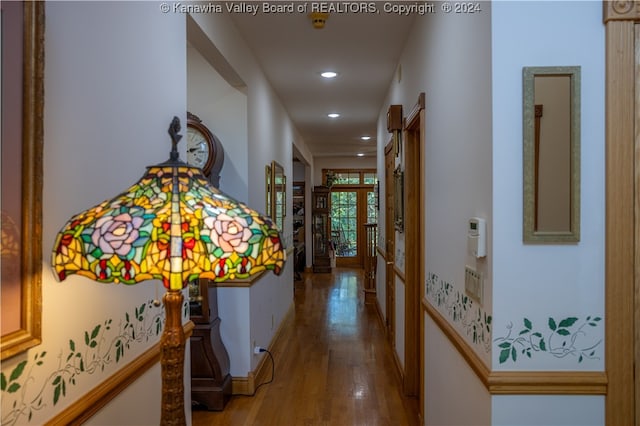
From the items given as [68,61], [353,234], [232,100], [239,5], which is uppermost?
[239,5]

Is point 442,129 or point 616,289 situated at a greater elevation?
point 442,129

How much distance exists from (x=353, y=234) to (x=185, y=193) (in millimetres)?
10206

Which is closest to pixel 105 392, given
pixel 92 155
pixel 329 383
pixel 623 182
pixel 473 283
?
pixel 92 155

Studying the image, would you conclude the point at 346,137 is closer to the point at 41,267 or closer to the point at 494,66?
the point at 494,66

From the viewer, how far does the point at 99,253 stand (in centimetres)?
88

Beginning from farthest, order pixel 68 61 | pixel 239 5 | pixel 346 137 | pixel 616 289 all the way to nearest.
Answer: pixel 346 137
pixel 239 5
pixel 616 289
pixel 68 61

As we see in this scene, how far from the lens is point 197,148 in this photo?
310 cm

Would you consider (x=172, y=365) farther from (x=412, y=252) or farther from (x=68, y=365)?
(x=412, y=252)

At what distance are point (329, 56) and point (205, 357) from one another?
2.45 meters

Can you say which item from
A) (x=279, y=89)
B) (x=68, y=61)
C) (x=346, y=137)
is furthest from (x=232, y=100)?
(x=346, y=137)

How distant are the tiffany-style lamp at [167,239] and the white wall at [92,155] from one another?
0.26 m

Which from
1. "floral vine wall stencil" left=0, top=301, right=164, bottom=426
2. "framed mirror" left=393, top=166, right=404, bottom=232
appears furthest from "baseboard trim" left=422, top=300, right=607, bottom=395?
"framed mirror" left=393, top=166, right=404, bottom=232

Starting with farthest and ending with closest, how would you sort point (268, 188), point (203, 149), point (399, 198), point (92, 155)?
point (268, 188), point (399, 198), point (203, 149), point (92, 155)

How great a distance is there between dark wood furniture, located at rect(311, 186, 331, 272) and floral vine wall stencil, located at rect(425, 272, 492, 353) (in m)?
7.77
